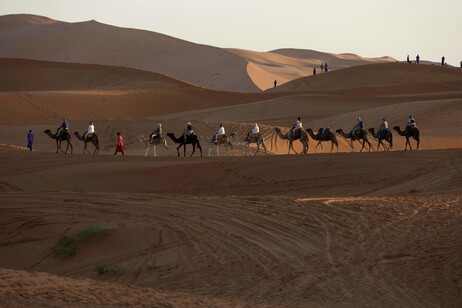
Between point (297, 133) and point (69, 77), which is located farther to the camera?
point (69, 77)

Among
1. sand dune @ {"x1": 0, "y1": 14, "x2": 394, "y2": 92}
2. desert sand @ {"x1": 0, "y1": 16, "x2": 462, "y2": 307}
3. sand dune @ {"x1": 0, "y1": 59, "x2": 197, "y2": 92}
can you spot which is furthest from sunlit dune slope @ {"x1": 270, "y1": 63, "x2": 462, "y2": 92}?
desert sand @ {"x1": 0, "y1": 16, "x2": 462, "y2": 307}

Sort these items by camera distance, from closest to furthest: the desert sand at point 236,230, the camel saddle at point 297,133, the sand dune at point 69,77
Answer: the desert sand at point 236,230, the camel saddle at point 297,133, the sand dune at point 69,77

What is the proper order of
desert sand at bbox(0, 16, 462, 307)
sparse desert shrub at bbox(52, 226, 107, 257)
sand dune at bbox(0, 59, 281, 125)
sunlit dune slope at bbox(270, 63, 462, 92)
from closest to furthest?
desert sand at bbox(0, 16, 462, 307) → sparse desert shrub at bbox(52, 226, 107, 257) → sand dune at bbox(0, 59, 281, 125) → sunlit dune slope at bbox(270, 63, 462, 92)

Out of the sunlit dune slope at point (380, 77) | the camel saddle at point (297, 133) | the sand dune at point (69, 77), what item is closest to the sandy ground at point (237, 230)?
the camel saddle at point (297, 133)

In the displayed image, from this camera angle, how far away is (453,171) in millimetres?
24609

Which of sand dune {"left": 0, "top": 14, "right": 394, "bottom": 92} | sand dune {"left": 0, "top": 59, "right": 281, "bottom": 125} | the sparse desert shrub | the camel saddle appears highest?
sand dune {"left": 0, "top": 14, "right": 394, "bottom": 92}

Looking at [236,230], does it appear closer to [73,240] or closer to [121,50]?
[73,240]

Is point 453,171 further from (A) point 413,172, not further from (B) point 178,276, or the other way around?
(B) point 178,276

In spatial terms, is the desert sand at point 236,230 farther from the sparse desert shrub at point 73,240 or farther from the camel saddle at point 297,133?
the camel saddle at point 297,133

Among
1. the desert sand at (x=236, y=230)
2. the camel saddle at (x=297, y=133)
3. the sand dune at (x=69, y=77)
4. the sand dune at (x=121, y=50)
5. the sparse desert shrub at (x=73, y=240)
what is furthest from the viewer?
the sand dune at (x=121, y=50)

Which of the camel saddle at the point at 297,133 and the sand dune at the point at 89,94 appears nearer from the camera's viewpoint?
the camel saddle at the point at 297,133

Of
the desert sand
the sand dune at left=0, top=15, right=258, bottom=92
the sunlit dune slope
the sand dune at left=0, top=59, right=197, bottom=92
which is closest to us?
the desert sand

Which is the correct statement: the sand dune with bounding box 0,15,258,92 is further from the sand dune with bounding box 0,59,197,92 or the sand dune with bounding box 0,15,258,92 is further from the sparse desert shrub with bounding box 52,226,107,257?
the sparse desert shrub with bounding box 52,226,107,257

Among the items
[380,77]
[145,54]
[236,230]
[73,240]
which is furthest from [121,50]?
[73,240]
